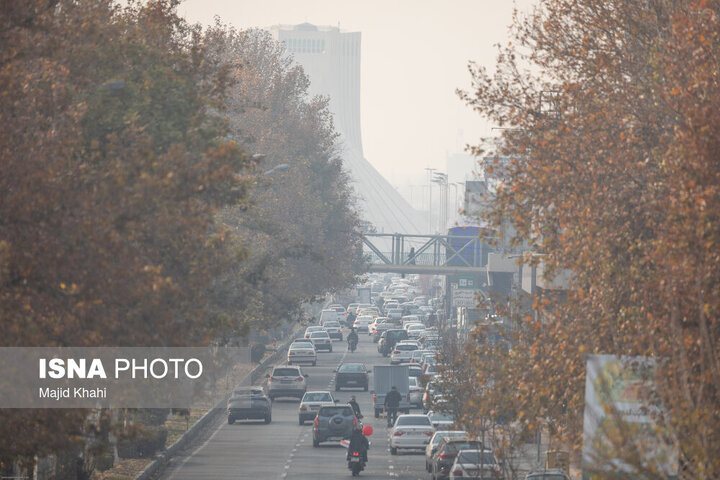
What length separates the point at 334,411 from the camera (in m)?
40.8

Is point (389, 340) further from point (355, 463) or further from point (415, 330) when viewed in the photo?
point (355, 463)

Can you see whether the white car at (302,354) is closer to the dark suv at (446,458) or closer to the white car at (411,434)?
the white car at (411,434)

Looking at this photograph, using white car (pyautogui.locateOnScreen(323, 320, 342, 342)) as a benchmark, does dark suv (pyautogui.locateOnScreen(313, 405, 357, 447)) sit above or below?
above

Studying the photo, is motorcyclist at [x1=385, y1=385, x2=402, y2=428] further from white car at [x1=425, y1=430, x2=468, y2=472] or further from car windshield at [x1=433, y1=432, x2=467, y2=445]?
car windshield at [x1=433, y1=432, x2=467, y2=445]

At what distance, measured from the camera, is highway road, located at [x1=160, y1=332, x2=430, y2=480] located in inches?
1314

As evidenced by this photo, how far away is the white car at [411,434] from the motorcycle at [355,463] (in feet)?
21.4

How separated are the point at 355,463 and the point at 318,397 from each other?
15510mm

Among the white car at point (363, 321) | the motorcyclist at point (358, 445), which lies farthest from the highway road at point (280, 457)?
the white car at point (363, 321)

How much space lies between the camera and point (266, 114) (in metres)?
69.2

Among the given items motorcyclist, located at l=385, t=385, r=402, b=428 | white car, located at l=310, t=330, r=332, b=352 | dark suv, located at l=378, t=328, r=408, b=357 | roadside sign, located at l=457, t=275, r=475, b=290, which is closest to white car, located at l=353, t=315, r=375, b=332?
dark suv, located at l=378, t=328, r=408, b=357

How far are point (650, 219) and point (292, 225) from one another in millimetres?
49918

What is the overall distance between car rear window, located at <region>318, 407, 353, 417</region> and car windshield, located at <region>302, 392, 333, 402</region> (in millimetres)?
6656

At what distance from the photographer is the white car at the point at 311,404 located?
156 ft

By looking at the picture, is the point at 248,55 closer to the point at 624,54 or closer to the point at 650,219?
the point at 624,54
